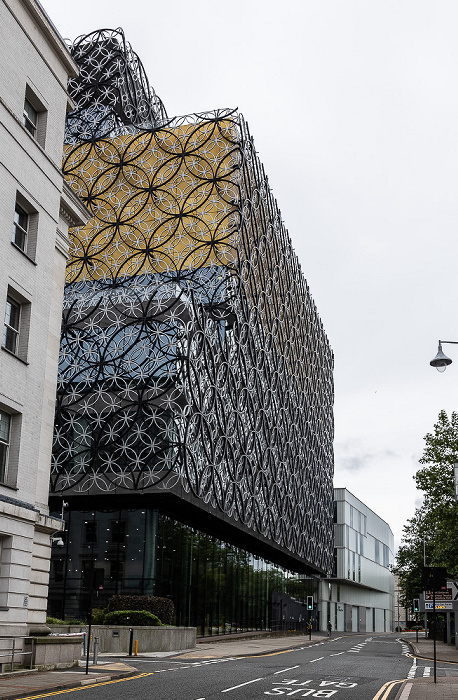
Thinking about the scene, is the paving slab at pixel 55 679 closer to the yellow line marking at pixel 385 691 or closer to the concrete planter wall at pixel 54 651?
the concrete planter wall at pixel 54 651

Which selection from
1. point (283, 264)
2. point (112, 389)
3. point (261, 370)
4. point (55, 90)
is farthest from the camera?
point (283, 264)

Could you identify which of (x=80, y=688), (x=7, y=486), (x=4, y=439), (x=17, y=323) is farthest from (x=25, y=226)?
(x=80, y=688)

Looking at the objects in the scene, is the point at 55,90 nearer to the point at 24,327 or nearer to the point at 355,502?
the point at 24,327

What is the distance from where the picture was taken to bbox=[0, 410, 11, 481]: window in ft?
78.7

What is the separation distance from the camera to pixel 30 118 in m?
27.8

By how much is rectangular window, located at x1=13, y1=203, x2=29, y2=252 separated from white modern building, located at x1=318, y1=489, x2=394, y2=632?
86.5 metres

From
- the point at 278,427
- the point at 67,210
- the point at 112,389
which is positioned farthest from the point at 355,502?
the point at 67,210

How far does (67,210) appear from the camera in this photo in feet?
98.0

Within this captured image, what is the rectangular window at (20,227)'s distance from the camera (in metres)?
26.4

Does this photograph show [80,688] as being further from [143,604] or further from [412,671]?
[143,604]

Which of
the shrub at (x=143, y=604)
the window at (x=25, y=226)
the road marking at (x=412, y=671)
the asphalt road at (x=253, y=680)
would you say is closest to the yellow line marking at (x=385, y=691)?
the asphalt road at (x=253, y=680)

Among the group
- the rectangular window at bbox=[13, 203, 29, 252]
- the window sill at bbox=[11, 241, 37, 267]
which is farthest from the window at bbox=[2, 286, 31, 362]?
the rectangular window at bbox=[13, 203, 29, 252]

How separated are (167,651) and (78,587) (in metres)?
10.7

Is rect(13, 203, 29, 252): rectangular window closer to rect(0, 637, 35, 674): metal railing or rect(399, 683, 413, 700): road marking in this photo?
rect(0, 637, 35, 674): metal railing
